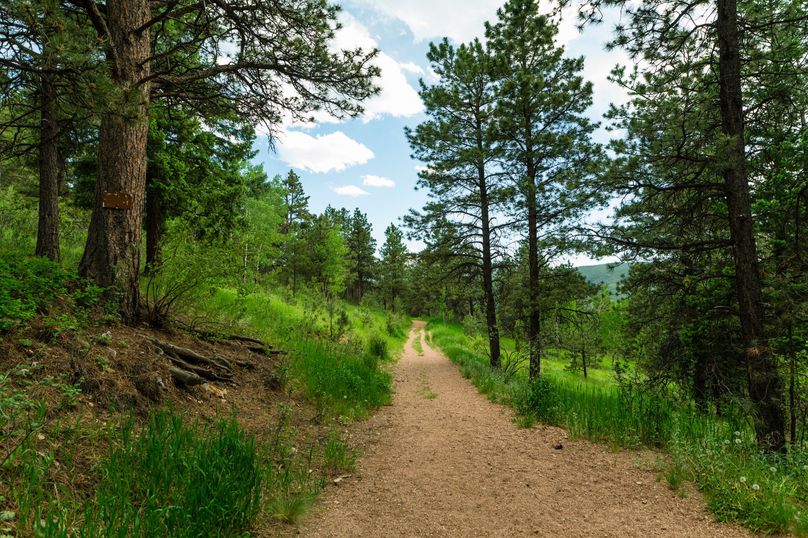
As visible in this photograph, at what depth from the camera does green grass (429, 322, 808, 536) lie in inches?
118

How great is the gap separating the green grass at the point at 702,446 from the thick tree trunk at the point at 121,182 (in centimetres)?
669

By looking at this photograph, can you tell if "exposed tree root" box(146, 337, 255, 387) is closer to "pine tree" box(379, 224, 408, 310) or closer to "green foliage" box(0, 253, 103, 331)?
"green foliage" box(0, 253, 103, 331)

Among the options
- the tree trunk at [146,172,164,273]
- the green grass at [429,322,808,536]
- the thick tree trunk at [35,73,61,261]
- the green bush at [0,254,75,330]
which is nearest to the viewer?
the green grass at [429,322,808,536]

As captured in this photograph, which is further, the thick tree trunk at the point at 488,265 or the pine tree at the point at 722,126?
the thick tree trunk at the point at 488,265

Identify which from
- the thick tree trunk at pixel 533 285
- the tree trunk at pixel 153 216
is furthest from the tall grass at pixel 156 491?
the tree trunk at pixel 153 216

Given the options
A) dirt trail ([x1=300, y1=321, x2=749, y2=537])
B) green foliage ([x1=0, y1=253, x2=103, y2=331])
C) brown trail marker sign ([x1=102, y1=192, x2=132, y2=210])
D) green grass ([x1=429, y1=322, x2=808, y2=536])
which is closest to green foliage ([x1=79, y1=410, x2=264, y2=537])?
dirt trail ([x1=300, y1=321, x2=749, y2=537])

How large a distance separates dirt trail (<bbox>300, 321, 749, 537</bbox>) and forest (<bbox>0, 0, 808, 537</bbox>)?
7.5 inches

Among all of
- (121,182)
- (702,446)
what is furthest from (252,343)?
(702,446)

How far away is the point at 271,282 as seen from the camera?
6836 mm

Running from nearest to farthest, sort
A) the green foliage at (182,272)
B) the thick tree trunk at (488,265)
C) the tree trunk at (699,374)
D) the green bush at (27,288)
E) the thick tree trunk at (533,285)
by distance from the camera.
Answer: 1. the green bush at (27,288)
2. the green foliage at (182,272)
3. the tree trunk at (699,374)
4. the thick tree trunk at (533,285)
5. the thick tree trunk at (488,265)

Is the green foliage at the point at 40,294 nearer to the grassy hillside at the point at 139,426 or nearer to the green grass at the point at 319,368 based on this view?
the grassy hillside at the point at 139,426

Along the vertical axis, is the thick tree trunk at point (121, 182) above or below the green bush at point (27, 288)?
above

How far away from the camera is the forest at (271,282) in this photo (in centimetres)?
274

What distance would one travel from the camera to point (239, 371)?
5.79 m
